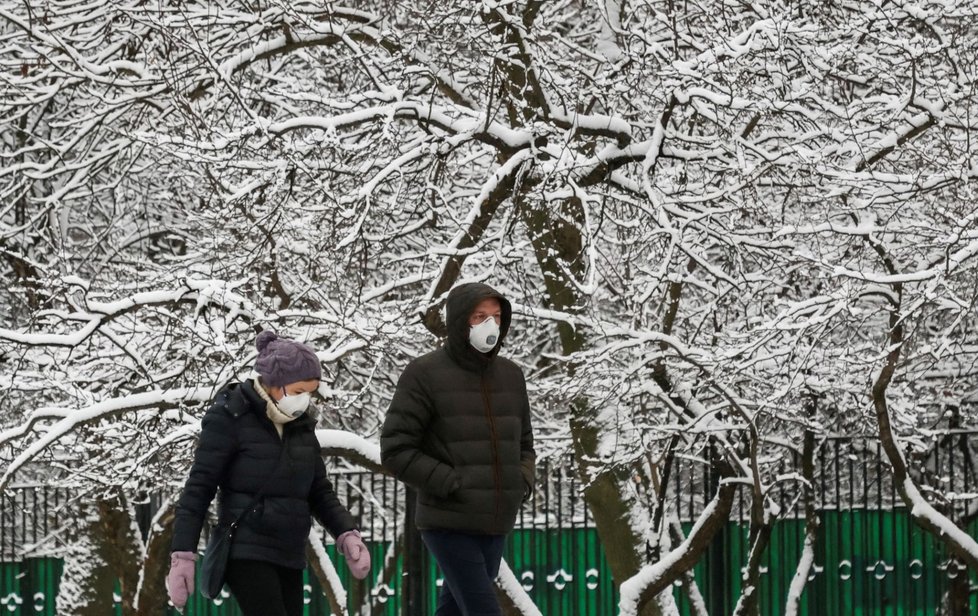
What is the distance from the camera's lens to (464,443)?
5.02m

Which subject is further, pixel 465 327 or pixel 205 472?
pixel 465 327

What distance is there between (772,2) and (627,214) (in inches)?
66.5

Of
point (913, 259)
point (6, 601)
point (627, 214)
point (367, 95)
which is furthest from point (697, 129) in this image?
point (6, 601)

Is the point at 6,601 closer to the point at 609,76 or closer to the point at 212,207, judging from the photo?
the point at 212,207

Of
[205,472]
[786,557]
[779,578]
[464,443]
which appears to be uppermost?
[464,443]

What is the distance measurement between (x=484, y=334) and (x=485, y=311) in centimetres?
10

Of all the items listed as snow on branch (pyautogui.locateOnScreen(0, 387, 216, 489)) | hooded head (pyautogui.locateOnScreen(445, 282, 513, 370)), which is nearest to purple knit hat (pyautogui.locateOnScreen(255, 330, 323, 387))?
hooded head (pyautogui.locateOnScreen(445, 282, 513, 370))

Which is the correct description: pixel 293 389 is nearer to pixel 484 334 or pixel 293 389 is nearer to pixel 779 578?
pixel 484 334

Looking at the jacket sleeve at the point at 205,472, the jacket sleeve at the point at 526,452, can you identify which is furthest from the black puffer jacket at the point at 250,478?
the jacket sleeve at the point at 526,452

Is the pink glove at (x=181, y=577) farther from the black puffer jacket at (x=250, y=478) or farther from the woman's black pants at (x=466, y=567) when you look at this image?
Result: the woman's black pants at (x=466, y=567)

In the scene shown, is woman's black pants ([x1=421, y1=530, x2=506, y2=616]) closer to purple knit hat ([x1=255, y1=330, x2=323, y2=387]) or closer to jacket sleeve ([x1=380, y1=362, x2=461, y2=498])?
jacket sleeve ([x1=380, y1=362, x2=461, y2=498])

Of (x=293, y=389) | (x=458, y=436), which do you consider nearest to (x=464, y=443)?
(x=458, y=436)

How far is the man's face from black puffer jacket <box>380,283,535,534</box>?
0.07 feet

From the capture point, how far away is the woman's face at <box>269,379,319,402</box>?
479cm
